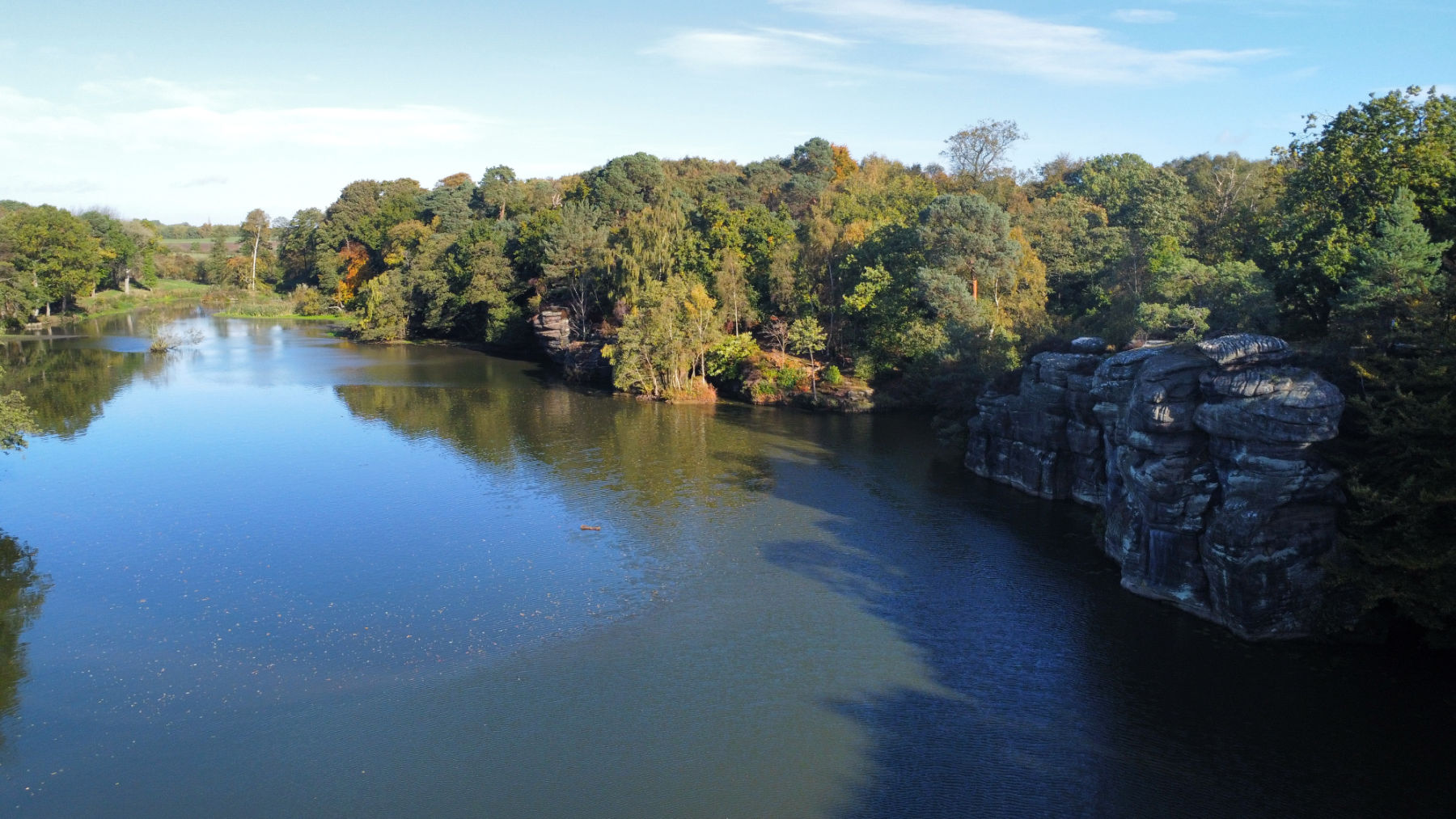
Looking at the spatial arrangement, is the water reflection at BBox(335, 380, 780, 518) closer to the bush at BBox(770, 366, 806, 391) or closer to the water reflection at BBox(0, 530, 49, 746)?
the bush at BBox(770, 366, 806, 391)

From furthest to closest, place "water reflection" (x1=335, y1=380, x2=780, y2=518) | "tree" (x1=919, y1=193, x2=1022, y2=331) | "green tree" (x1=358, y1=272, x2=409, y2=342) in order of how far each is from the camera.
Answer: "green tree" (x1=358, y1=272, x2=409, y2=342)
"tree" (x1=919, y1=193, x2=1022, y2=331)
"water reflection" (x1=335, y1=380, x2=780, y2=518)

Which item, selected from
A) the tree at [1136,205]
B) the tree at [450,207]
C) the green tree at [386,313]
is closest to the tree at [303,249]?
the tree at [450,207]

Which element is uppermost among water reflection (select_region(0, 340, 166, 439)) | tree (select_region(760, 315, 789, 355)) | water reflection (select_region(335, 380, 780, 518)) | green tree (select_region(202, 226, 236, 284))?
green tree (select_region(202, 226, 236, 284))

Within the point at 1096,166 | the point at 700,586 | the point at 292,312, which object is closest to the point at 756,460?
the point at 700,586

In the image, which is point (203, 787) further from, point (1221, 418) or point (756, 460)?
point (756, 460)

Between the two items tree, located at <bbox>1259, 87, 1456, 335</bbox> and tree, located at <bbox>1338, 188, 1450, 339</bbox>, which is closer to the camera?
tree, located at <bbox>1338, 188, 1450, 339</bbox>

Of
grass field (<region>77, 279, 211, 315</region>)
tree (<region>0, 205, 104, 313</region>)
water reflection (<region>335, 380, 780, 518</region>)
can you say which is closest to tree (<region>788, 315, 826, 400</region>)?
water reflection (<region>335, 380, 780, 518</region>)
